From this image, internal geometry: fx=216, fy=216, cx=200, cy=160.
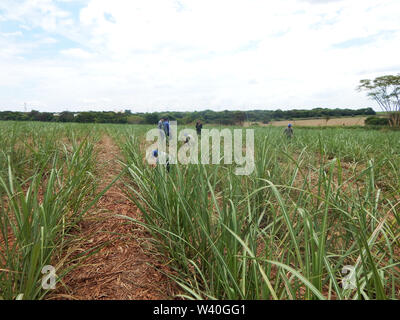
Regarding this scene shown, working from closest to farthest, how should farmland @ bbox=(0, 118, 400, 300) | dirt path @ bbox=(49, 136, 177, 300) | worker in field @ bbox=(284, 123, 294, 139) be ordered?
farmland @ bbox=(0, 118, 400, 300)
dirt path @ bbox=(49, 136, 177, 300)
worker in field @ bbox=(284, 123, 294, 139)

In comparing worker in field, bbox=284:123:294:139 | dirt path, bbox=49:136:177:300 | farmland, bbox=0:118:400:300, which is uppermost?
worker in field, bbox=284:123:294:139

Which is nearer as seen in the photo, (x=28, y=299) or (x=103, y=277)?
(x=28, y=299)

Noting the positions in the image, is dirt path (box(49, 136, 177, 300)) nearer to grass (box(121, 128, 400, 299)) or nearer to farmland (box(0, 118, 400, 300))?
farmland (box(0, 118, 400, 300))

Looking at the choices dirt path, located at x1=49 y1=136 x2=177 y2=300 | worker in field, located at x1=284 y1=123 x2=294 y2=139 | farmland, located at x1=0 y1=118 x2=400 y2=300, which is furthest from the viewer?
worker in field, located at x1=284 y1=123 x2=294 y2=139

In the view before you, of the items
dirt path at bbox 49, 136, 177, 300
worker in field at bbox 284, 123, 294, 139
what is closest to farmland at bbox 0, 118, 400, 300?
dirt path at bbox 49, 136, 177, 300

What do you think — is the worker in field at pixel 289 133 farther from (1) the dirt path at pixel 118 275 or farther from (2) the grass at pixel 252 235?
(1) the dirt path at pixel 118 275

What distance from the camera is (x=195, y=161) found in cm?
140

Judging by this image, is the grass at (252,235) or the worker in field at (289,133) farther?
the worker in field at (289,133)

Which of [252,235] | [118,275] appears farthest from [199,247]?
[118,275]

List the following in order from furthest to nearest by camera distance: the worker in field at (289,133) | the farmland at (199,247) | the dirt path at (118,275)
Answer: the worker in field at (289,133)
the dirt path at (118,275)
the farmland at (199,247)

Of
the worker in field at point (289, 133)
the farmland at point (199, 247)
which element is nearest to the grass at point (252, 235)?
the farmland at point (199, 247)
